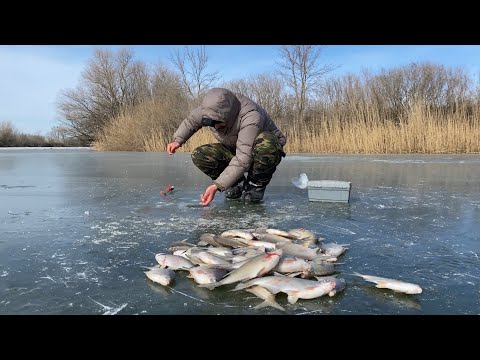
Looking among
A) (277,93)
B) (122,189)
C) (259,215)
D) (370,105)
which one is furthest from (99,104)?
(259,215)

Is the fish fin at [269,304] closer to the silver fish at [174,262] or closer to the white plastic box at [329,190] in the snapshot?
the silver fish at [174,262]

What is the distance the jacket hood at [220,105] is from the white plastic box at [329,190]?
1.15 m

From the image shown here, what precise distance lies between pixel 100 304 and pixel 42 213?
217 cm

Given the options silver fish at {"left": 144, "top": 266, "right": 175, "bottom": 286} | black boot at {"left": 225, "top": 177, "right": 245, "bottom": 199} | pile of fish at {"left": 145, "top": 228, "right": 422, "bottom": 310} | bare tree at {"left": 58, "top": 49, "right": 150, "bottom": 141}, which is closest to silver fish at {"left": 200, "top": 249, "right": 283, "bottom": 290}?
pile of fish at {"left": 145, "top": 228, "right": 422, "bottom": 310}

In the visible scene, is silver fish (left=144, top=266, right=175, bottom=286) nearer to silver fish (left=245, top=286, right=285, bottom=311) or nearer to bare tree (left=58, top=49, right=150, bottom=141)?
silver fish (left=245, top=286, right=285, bottom=311)

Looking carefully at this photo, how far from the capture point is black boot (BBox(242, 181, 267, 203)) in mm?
4066

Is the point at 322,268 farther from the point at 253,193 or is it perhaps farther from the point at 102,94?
the point at 102,94

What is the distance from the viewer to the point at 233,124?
12.5 feet

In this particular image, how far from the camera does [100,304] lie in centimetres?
153

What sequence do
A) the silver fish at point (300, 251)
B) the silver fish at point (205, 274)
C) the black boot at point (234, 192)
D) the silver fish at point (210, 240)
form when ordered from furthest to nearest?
the black boot at point (234, 192)
the silver fish at point (210, 240)
the silver fish at point (300, 251)
the silver fish at point (205, 274)

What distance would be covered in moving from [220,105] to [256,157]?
0.72 meters

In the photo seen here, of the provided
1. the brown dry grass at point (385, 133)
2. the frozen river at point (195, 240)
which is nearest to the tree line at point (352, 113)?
the brown dry grass at point (385, 133)

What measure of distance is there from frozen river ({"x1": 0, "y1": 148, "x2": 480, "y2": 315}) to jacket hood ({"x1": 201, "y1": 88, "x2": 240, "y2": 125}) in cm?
87

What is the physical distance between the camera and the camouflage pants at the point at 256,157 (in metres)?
3.88
